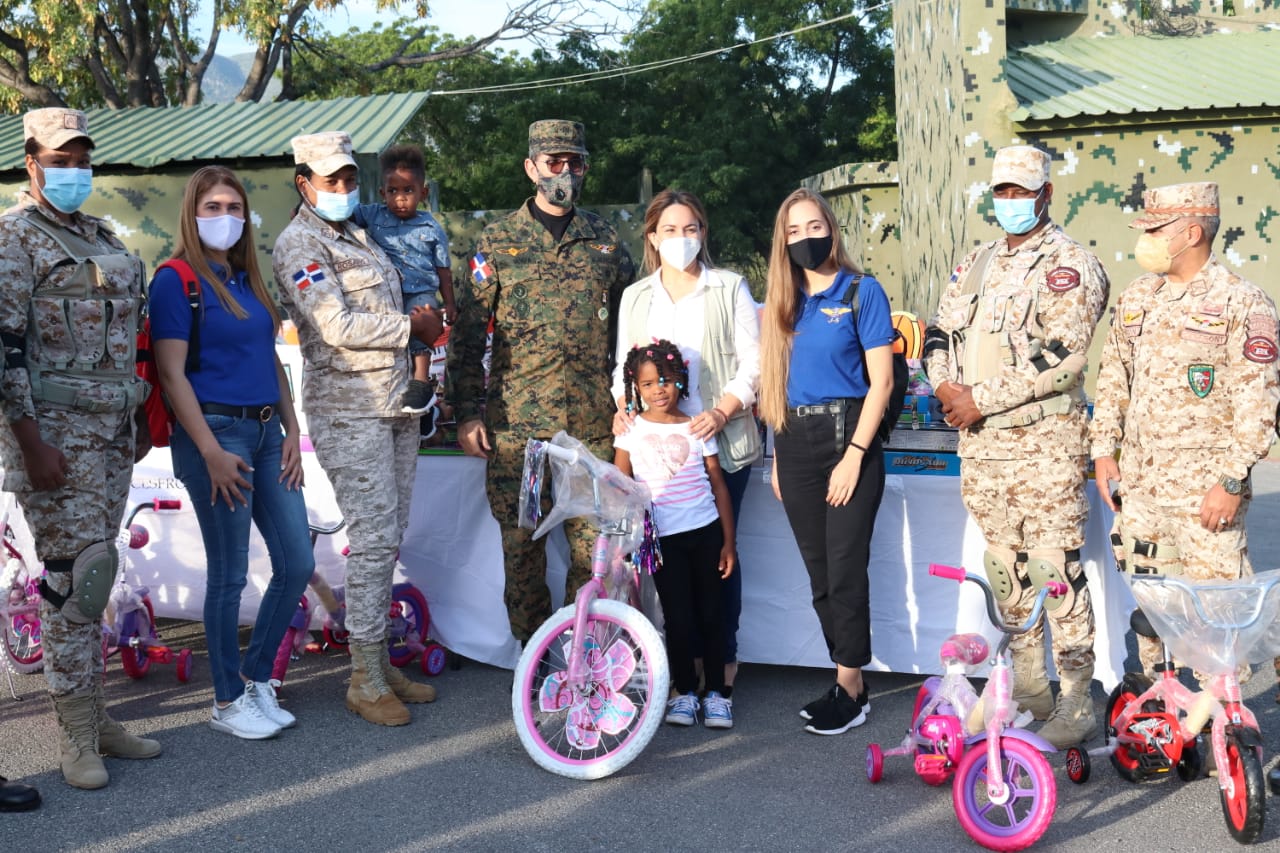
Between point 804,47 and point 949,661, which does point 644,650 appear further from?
point 804,47

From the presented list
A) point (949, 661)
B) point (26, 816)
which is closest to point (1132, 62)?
point (949, 661)

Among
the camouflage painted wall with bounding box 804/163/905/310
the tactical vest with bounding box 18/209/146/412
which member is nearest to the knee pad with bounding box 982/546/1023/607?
the tactical vest with bounding box 18/209/146/412

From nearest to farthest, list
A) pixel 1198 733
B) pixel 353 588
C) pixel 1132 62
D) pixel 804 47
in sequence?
pixel 1198 733, pixel 353 588, pixel 1132 62, pixel 804 47

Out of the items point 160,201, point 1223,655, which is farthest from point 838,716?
point 160,201

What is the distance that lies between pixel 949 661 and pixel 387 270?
243cm

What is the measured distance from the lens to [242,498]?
156 inches

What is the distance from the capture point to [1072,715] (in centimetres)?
395

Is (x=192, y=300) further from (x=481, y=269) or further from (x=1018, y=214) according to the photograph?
(x=1018, y=214)

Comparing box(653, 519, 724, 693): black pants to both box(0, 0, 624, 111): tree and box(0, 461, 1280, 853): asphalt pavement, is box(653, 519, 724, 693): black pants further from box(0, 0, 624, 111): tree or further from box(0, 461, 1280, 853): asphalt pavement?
box(0, 0, 624, 111): tree

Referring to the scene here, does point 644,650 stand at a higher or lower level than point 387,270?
lower

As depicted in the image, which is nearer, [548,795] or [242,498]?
[548,795]

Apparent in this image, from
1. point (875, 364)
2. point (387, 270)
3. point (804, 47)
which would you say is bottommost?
point (875, 364)

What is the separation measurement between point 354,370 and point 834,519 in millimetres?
1783

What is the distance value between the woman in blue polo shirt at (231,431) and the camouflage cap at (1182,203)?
2.90 m
